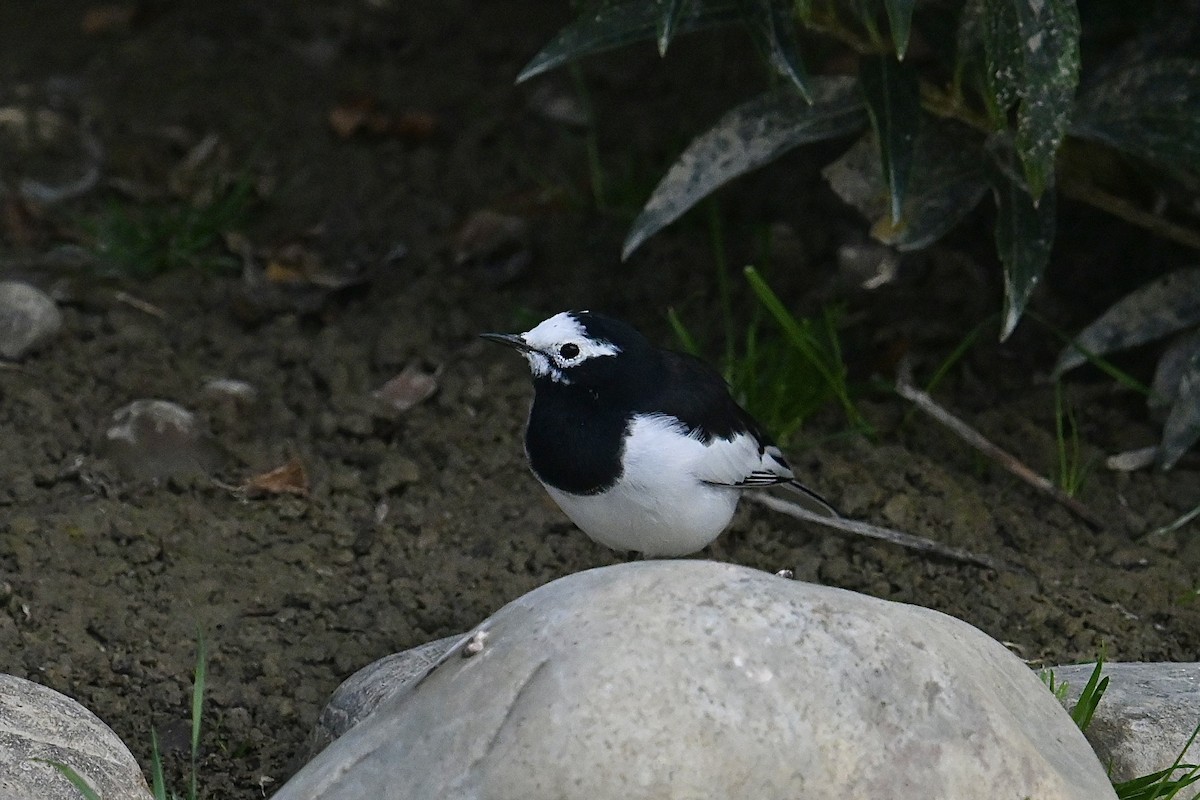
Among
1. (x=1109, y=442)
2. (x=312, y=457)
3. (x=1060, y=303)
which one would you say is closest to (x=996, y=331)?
(x=1060, y=303)

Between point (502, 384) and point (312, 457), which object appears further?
point (502, 384)

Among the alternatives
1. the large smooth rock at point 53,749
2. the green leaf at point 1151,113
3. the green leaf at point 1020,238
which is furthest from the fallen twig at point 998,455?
the large smooth rock at point 53,749

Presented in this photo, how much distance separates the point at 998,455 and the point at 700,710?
207cm

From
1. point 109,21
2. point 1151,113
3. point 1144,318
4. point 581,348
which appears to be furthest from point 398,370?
point 109,21

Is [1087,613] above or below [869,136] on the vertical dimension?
below

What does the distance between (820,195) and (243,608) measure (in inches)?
109

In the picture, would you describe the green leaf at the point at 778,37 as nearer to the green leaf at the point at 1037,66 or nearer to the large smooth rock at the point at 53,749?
the green leaf at the point at 1037,66

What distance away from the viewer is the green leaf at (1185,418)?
14.4 feet

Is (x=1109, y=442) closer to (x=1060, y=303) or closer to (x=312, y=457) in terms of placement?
(x=1060, y=303)

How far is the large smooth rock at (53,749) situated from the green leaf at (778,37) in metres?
2.26

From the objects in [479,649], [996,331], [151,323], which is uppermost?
[479,649]

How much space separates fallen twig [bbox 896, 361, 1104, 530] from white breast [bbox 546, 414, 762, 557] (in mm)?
914

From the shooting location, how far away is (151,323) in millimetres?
5273

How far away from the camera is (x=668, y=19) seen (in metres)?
3.84
